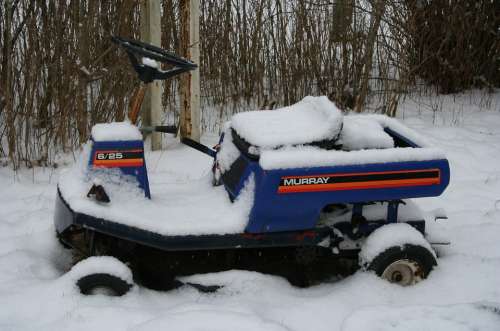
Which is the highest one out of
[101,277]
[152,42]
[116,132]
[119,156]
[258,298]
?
[152,42]

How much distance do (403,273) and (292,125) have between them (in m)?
0.89

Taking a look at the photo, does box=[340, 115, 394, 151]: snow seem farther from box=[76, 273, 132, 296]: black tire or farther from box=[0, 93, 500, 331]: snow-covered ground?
box=[76, 273, 132, 296]: black tire

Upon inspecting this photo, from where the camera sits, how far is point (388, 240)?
2.87 meters

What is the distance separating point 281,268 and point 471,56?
429 cm

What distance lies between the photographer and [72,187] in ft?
9.43

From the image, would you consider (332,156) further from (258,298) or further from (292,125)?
(258,298)

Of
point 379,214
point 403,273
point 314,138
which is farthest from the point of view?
point 379,214

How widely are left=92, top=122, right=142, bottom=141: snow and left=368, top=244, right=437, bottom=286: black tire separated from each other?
128 cm

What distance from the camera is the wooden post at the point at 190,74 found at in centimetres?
474

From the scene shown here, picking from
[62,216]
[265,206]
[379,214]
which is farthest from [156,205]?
[379,214]

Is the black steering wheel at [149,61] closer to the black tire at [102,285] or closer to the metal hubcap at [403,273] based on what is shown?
the black tire at [102,285]

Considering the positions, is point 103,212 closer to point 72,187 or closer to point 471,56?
point 72,187

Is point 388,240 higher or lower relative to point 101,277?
higher

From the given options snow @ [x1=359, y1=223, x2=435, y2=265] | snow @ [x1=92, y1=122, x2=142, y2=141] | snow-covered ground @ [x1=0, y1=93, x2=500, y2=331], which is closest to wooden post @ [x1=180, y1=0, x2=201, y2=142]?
snow-covered ground @ [x1=0, y1=93, x2=500, y2=331]
